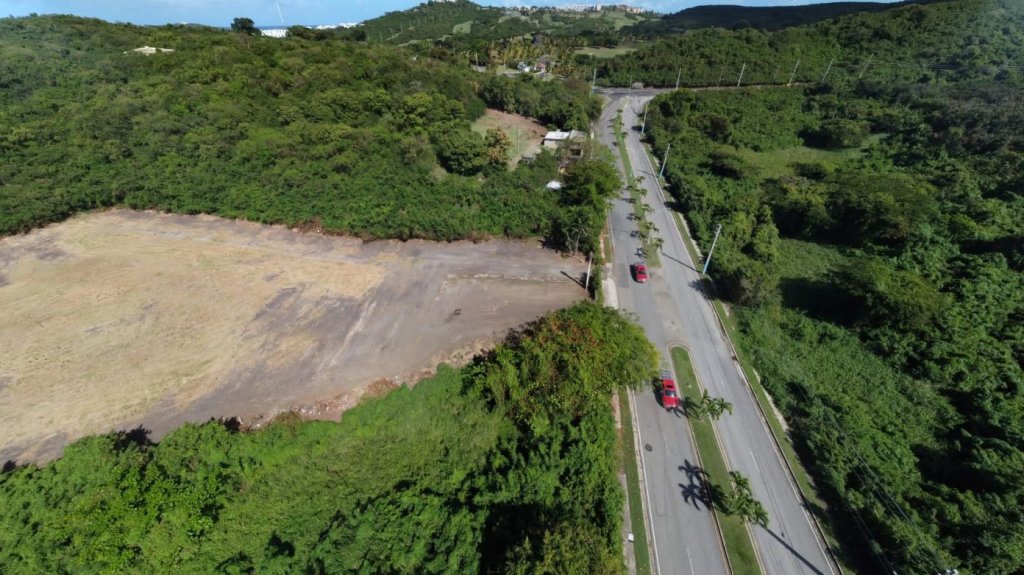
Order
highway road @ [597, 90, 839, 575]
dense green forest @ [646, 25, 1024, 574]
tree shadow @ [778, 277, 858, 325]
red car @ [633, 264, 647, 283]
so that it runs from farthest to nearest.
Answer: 1. red car @ [633, 264, 647, 283]
2. tree shadow @ [778, 277, 858, 325]
3. dense green forest @ [646, 25, 1024, 574]
4. highway road @ [597, 90, 839, 575]

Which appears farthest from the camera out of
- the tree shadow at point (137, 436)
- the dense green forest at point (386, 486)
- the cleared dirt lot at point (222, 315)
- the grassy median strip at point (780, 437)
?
the cleared dirt lot at point (222, 315)

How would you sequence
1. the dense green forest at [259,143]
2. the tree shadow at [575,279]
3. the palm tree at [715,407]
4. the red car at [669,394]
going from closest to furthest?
1. the palm tree at [715,407]
2. the red car at [669,394]
3. the tree shadow at [575,279]
4. the dense green forest at [259,143]

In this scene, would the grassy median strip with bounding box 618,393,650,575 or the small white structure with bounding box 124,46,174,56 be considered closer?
the grassy median strip with bounding box 618,393,650,575

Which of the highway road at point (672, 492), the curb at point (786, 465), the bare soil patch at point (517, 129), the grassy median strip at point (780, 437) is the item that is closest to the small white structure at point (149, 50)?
the bare soil patch at point (517, 129)

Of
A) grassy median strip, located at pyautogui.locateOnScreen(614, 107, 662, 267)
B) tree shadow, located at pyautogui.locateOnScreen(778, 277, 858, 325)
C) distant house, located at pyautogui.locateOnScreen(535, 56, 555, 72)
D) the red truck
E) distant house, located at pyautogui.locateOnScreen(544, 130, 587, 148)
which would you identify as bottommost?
the red truck

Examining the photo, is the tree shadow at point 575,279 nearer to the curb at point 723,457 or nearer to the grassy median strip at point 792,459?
the curb at point 723,457

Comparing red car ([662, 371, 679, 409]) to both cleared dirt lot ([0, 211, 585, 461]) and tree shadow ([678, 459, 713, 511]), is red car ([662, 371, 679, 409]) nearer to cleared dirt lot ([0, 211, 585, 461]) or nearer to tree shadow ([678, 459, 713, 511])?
tree shadow ([678, 459, 713, 511])

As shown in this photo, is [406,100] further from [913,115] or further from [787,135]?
[913,115]

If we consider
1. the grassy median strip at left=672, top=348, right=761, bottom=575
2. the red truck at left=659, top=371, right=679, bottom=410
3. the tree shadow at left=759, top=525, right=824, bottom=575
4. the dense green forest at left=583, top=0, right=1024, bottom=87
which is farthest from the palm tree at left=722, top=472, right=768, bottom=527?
the dense green forest at left=583, top=0, right=1024, bottom=87
